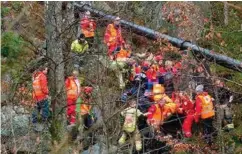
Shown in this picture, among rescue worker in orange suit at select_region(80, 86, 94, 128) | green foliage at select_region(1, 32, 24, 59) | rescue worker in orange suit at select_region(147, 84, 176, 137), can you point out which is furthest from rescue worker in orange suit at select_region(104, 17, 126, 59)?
green foliage at select_region(1, 32, 24, 59)

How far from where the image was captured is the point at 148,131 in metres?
11.8

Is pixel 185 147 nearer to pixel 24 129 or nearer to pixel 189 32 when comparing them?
pixel 24 129

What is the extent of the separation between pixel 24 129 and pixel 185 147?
13.0ft

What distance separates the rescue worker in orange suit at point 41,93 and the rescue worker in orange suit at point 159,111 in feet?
8.02

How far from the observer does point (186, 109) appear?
12.0 metres

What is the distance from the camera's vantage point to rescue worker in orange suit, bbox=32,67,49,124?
9367mm

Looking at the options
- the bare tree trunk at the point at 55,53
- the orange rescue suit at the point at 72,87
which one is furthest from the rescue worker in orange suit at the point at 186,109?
the bare tree trunk at the point at 55,53

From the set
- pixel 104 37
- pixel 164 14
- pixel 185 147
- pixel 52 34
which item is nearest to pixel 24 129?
pixel 104 37

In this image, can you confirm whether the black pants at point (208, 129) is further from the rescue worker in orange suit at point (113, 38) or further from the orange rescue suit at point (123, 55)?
the rescue worker in orange suit at point (113, 38)

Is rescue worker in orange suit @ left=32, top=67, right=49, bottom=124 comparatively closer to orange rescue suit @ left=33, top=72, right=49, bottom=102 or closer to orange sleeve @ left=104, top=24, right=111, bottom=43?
orange rescue suit @ left=33, top=72, right=49, bottom=102

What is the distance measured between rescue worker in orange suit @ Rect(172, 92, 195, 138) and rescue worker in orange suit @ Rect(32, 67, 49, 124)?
10.0 feet

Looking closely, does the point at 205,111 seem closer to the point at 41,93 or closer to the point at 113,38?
the point at 113,38

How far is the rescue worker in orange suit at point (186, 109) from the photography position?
11883mm

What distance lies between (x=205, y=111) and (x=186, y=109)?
0.42 metres
